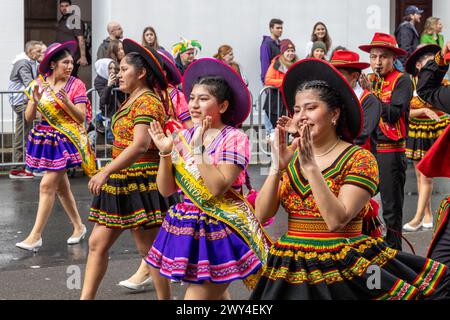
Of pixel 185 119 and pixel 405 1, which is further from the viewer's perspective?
pixel 405 1

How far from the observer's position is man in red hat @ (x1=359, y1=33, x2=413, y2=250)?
7969 mm

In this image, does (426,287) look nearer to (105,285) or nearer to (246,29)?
(105,285)

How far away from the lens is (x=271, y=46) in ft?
55.1

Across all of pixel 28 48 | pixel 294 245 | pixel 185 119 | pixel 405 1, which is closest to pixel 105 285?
pixel 185 119

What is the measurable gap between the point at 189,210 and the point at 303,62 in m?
1.12

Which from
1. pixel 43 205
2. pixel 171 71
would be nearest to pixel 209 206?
pixel 171 71

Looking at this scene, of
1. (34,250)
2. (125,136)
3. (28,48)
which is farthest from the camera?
(28,48)

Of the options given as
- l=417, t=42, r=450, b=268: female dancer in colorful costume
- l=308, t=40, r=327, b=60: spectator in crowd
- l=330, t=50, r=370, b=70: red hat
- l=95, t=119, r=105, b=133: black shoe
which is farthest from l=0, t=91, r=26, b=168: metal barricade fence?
l=417, t=42, r=450, b=268: female dancer in colorful costume

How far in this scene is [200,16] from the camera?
16.9m

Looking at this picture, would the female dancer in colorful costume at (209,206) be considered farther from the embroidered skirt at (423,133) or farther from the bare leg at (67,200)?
the embroidered skirt at (423,133)

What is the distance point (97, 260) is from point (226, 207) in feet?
4.53

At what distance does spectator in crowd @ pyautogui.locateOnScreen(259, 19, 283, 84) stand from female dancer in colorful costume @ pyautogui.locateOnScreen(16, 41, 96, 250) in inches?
320

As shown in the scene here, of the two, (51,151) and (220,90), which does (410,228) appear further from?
(220,90)

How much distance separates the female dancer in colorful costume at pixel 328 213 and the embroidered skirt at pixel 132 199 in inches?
77.4
